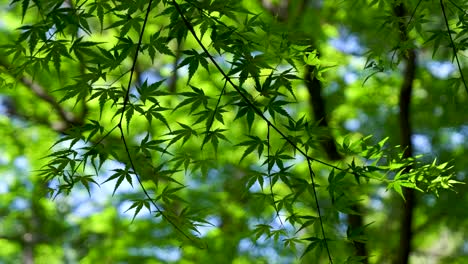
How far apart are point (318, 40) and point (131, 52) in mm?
3038

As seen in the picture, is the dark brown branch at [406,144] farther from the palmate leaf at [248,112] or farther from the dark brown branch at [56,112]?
the palmate leaf at [248,112]

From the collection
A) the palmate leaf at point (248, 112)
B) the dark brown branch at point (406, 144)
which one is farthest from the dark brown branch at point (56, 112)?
the palmate leaf at point (248, 112)

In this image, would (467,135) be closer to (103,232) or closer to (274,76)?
(103,232)

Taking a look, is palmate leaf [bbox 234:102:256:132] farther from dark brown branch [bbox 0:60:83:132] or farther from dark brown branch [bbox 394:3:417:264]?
dark brown branch [bbox 0:60:83:132]

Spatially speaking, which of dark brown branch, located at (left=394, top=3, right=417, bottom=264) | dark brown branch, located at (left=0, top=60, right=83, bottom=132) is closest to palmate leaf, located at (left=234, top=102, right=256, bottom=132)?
dark brown branch, located at (left=394, top=3, right=417, bottom=264)

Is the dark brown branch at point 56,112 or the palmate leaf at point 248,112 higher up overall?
the dark brown branch at point 56,112

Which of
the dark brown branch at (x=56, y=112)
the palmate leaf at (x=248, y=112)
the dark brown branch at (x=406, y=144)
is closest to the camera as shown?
the palmate leaf at (x=248, y=112)

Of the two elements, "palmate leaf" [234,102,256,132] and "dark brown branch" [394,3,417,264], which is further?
"dark brown branch" [394,3,417,264]

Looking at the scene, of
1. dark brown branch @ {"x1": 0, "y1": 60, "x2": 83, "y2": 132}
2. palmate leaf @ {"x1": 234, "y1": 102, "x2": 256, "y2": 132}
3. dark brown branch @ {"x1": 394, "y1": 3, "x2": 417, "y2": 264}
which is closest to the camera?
palmate leaf @ {"x1": 234, "y1": 102, "x2": 256, "y2": 132}

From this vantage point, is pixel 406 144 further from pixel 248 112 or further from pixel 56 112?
pixel 248 112

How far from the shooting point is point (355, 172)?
1.51 metres

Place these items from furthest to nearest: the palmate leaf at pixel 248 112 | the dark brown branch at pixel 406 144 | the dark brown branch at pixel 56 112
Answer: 1. the dark brown branch at pixel 56 112
2. the dark brown branch at pixel 406 144
3. the palmate leaf at pixel 248 112

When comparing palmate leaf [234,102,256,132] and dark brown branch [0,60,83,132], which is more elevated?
dark brown branch [0,60,83,132]

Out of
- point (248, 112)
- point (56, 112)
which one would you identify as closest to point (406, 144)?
point (56, 112)
